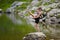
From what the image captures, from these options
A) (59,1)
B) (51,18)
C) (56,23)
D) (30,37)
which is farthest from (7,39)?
(59,1)

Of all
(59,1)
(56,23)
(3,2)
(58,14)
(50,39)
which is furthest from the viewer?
(3,2)

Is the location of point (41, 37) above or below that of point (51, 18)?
above

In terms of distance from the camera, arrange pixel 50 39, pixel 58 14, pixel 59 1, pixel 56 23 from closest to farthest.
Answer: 1. pixel 50 39
2. pixel 56 23
3. pixel 58 14
4. pixel 59 1

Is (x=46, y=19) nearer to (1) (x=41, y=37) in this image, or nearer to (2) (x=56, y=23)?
(2) (x=56, y=23)

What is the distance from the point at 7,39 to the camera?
23906 mm

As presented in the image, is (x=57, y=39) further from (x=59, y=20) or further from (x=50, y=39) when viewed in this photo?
(x=59, y=20)

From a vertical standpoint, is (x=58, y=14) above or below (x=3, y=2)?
above

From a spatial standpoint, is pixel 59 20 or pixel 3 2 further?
pixel 3 2

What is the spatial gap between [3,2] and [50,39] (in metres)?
173

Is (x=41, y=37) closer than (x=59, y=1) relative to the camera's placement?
Yes

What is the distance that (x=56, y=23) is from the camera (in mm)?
42969

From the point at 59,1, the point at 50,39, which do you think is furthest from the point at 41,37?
the point at 59,1

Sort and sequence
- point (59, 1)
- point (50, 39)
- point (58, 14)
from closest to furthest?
1. point (50, 39)
2. point (58, 14)
3. point (59, 1)

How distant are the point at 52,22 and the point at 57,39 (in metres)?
21.1
